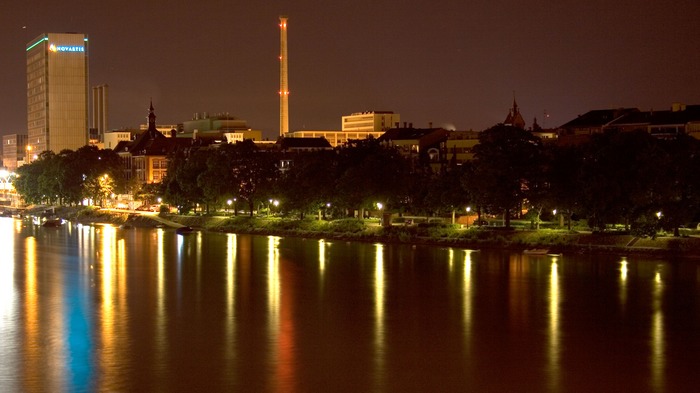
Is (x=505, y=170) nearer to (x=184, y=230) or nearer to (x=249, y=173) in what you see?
(x=249, y=173)

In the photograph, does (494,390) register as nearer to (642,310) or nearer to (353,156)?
(642,310)

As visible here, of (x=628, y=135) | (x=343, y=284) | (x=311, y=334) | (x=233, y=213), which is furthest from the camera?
(x=233, y=213)

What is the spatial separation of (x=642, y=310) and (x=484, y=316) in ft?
14.0

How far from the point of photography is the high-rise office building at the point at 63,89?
368ft

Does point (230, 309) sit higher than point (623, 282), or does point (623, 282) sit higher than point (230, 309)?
point (623, 282)

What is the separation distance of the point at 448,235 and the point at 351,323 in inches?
755

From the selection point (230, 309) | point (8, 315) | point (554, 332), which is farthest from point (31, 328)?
point (554, 332)

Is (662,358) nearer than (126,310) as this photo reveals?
Yes

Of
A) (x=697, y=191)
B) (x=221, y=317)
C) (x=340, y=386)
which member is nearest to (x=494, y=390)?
(x=340, y=386)

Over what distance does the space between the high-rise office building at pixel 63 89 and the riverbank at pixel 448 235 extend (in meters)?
61.1

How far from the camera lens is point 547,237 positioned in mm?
36812

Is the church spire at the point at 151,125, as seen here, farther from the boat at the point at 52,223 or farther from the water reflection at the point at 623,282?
the water reflection at the point at 623,282

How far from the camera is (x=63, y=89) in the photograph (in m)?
113

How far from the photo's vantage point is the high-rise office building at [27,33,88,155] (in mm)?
112125
